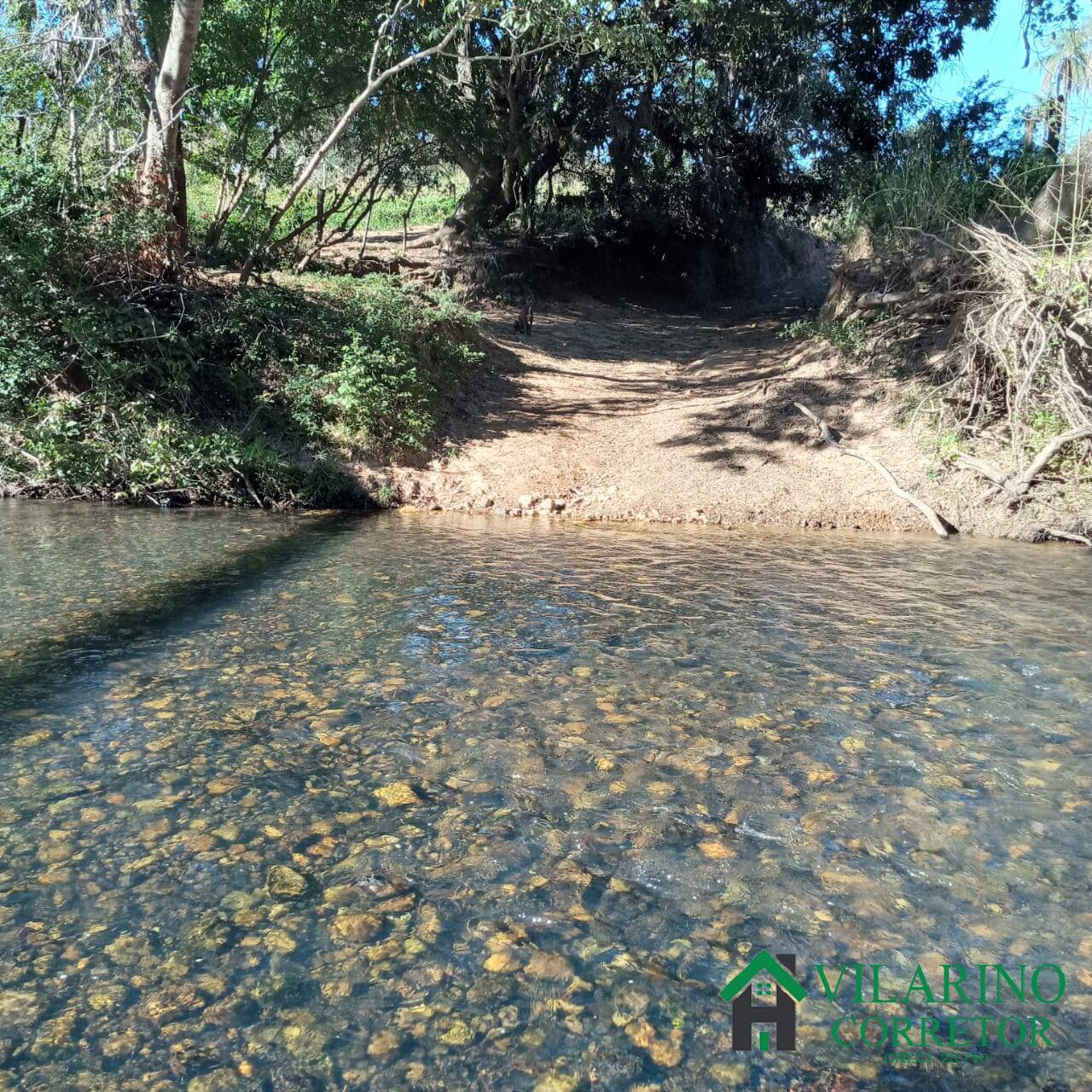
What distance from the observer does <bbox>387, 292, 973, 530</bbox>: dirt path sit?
34.2ft

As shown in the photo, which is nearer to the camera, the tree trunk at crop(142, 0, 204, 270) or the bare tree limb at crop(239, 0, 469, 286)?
the bare tree limb at crop(239, 0, 469, 286)

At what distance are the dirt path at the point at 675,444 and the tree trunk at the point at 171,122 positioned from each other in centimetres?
459

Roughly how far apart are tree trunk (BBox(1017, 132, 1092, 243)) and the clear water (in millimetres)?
6329

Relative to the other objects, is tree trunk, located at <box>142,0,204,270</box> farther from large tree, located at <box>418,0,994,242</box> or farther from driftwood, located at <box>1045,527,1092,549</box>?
driftwood, located at <box>1045,527,1092,549</box>

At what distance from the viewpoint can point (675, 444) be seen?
12.0m

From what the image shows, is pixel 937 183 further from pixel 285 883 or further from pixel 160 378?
pixel 285 883

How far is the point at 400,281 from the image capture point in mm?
14656

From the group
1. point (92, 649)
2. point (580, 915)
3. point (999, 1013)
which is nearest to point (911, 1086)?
point (999, 1013)

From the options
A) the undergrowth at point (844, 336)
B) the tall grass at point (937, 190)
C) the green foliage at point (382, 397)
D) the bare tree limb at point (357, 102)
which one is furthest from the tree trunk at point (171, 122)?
the tall grass at point (937, 190)

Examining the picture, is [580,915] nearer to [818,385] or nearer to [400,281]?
[818,385]

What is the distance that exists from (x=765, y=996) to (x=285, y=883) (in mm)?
1481

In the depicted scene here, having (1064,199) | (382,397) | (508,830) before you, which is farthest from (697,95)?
(508,830)

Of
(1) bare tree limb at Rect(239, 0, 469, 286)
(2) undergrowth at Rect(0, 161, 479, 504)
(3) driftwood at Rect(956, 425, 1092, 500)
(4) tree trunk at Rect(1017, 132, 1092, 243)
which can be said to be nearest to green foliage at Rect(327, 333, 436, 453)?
(2) undergrowth at Rect(0, 161, 479, 504)

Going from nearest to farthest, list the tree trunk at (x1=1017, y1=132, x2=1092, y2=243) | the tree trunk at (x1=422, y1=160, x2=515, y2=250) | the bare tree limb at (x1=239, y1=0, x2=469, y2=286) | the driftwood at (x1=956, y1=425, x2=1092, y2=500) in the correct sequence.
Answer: the driftwood at (x1=956, y1=425, x2=1092, y2=500), the tree trunk at (x1=1017, y1=132, x2=1092, y2=243), the bare tree limb at (x1=239, y1=0, x2=469, y2=286), the tree trunk at (x1=422, y1=160, x2=515, y2=250)
